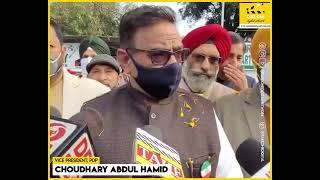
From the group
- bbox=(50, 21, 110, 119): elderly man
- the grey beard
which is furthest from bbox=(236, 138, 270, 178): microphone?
bbox=(50, 21, 110, 119): elderly man

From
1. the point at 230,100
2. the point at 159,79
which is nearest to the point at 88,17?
the point at 159,79

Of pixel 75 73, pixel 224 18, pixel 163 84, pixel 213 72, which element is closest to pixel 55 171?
pixel 75 73

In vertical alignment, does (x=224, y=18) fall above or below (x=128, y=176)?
above

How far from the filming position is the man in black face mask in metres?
7.00

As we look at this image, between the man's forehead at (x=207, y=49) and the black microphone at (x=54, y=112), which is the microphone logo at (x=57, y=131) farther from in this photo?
the man's forehead at (x=207, y=49)

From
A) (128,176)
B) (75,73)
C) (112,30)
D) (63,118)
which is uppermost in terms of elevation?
(112,30)

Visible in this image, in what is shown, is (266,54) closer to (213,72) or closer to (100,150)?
(213,72)

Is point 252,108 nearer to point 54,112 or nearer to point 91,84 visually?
point 91,84

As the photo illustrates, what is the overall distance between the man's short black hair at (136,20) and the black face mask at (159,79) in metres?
0.30

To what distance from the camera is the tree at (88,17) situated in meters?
7.02

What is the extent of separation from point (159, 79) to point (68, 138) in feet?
4.06

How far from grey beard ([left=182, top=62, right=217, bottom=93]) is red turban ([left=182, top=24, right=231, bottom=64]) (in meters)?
0.22

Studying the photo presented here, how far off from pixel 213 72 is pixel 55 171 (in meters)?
2.16

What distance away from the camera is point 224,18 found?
7.09 m
